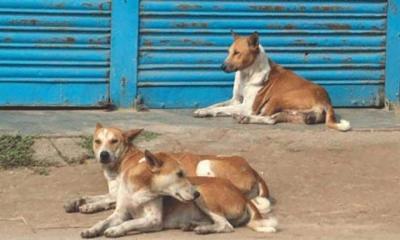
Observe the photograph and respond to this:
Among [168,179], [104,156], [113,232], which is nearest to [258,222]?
[168,179]

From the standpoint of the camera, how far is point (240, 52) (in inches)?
415

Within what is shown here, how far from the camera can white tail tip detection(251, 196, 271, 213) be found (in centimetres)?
743

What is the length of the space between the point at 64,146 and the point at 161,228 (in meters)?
2.28

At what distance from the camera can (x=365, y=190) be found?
26.9 feet

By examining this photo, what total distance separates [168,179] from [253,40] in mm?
3942

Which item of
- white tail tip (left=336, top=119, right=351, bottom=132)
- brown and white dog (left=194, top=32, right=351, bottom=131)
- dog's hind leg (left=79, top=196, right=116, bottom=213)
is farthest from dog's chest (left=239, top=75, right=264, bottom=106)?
dog's hind leg (left=79, top=196, right=116, bottom=213)

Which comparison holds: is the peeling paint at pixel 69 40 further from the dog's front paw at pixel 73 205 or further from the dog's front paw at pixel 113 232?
the dog's front paw at pixel 113 232

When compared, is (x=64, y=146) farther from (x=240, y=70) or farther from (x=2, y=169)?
(x=240, y=70)

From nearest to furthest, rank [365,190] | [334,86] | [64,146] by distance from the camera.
→ [365,190]
[64,146]
[334,86]

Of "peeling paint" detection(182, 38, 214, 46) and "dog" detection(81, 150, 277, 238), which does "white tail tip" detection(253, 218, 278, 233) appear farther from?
"peeling paint" detection(182, 38, 214, 46)

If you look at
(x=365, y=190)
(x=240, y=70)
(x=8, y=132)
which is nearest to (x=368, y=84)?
(x=240, y=70)

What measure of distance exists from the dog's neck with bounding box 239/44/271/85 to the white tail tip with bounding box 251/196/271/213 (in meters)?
3.35

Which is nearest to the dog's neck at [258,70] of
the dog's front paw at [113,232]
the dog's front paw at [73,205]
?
the dog's front paw at [73,205]

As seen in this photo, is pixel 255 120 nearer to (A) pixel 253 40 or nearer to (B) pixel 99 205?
(A) pixel 253 40
